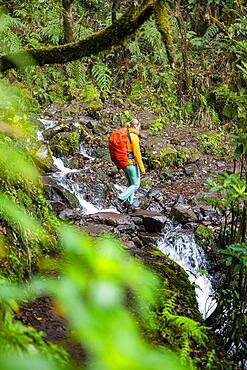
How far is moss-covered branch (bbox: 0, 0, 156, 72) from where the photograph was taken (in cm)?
370

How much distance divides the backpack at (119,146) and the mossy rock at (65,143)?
2546 millimetres

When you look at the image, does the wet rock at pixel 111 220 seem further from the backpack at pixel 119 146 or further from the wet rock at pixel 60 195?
the backpack at pixel 119 146

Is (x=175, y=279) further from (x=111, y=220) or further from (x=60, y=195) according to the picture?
(x=60, y=195)

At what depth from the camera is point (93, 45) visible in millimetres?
3895

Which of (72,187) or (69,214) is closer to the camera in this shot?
(69,214)

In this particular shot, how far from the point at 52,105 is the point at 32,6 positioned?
170 inches

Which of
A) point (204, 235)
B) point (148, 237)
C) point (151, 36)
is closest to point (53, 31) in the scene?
point (151, 36)

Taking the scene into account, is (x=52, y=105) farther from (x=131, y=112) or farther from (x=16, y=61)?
(x=16, y=61)

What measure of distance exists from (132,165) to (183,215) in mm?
1396

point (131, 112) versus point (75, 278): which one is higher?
point (75, 278)

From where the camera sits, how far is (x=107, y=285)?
2.12 ft

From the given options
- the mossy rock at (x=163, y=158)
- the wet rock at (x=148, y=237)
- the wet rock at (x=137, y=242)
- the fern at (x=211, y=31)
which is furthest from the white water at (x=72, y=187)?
the fern at (x=211, y=31)

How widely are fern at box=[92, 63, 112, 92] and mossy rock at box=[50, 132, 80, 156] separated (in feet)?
10.7

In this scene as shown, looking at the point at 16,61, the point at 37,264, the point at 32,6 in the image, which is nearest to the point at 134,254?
the point at 37,264
